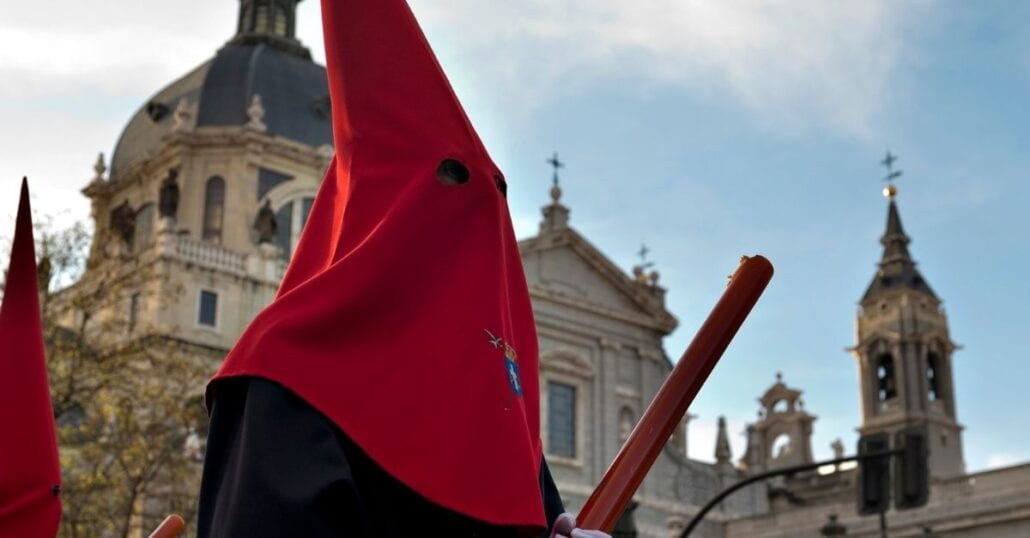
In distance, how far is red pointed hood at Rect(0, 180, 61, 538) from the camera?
3.65 meters

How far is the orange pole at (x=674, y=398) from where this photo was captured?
2.51m

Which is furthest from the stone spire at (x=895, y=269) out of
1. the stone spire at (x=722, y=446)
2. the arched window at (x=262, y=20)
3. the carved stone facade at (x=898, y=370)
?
the arched window at (x=262, y=20)

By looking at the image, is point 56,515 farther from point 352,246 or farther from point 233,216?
point 233,216

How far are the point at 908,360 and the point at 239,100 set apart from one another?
25.0 metres

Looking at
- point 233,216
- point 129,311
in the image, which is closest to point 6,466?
point 129,311

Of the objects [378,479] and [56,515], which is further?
[56,515]

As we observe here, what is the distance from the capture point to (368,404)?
2.41 metres

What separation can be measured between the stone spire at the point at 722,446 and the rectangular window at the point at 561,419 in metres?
4.88

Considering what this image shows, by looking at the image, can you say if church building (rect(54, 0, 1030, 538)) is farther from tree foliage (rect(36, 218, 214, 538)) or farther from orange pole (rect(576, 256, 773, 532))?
orange pole (rect(576, 256, 773, 532))

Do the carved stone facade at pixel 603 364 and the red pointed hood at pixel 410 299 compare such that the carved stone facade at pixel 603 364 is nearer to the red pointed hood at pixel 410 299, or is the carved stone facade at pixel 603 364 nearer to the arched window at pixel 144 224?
the arched window at pixel 144 224

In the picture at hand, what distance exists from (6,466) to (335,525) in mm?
1682

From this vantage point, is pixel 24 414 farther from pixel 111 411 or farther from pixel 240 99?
pixel 240 99

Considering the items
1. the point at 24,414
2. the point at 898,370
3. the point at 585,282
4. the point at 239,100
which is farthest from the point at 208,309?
the point at 24,414

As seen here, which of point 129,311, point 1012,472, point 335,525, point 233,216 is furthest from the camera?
point 233,216
